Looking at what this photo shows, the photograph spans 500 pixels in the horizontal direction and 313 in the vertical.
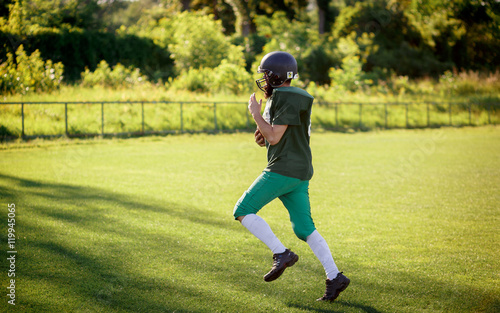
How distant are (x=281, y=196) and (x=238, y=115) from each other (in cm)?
2005

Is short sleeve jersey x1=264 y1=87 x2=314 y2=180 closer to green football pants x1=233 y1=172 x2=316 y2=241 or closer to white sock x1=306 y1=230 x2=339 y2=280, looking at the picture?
green football pants x1=233 y1=172 x2=316 y2=241

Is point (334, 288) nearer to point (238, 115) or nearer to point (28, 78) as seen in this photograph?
point (238, 115)

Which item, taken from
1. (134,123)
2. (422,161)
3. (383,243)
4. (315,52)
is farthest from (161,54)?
(383,243)

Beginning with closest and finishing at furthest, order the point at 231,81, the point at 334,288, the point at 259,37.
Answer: the point at 334,288
the point at 231,81
the point at 259,37

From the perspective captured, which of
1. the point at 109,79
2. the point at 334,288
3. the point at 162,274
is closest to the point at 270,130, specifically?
the point at 334,288

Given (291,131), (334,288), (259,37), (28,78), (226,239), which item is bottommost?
(226,239)

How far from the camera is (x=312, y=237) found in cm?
407

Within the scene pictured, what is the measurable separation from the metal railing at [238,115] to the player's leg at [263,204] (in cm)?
1630

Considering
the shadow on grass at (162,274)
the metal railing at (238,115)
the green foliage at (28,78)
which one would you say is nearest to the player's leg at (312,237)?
the shadow on grass at (162,274)

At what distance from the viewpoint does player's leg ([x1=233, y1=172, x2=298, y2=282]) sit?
394 centimetres

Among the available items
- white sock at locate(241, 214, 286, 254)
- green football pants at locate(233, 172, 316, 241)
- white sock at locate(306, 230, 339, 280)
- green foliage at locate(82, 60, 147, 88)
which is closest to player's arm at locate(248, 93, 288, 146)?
green football pants at locate(233, 172, 316, 241)

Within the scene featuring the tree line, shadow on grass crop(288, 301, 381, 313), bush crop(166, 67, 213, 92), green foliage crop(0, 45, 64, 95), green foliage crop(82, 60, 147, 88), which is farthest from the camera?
the tree line

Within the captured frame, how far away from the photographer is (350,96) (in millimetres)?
31219

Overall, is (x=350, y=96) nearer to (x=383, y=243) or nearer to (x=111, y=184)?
(x=111, y=184)
